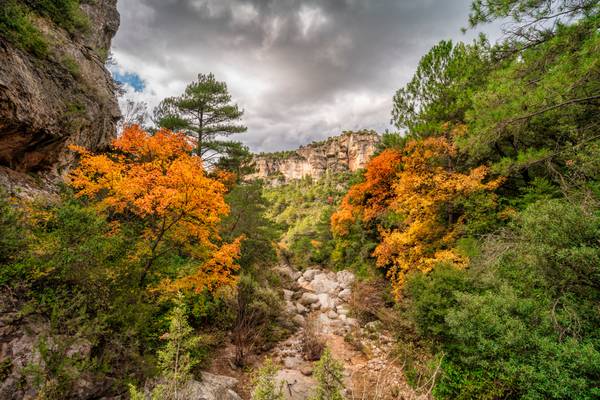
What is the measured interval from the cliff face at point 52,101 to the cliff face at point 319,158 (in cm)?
6781

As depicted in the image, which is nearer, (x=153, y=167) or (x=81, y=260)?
(x=81, y=260)

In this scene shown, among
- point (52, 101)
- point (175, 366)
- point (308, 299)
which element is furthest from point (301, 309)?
point (52, 101)

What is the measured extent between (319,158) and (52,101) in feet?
259

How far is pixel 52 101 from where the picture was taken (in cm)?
794

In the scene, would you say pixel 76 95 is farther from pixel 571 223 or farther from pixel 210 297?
pixel 571 223

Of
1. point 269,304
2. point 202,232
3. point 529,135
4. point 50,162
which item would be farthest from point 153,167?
point 529,135

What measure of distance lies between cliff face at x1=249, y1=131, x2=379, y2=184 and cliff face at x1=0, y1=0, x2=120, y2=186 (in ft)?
222

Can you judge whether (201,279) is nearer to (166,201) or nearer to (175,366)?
(166,201)

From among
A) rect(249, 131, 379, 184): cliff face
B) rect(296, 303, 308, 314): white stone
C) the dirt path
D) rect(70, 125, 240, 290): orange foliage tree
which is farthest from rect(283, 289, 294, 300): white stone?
rect(249, 131, 379, 184): cliff face

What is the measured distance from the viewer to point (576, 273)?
4.66 meters

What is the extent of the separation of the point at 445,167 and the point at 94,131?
49.0 ft

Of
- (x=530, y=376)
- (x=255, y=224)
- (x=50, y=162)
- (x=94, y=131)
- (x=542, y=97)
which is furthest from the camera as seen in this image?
(x=255, y=224)

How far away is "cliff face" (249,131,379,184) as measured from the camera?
79219mm

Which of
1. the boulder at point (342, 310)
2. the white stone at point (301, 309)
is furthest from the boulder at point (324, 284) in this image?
the white stone at point (301, 309)
